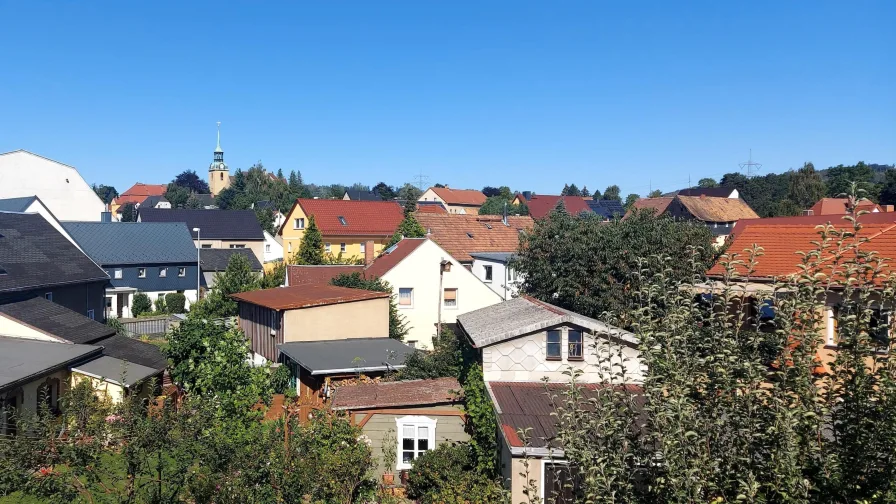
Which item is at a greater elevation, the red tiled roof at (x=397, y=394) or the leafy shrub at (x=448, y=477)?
the red tiled roof at (x=397, y=394)

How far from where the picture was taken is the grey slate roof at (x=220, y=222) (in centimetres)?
6150

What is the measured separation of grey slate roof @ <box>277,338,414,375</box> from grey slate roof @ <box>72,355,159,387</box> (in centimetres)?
410

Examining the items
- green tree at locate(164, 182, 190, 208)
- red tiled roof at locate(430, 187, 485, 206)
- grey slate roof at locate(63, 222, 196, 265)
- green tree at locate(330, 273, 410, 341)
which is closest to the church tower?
green tree at locate(164, 182, 190, 208)

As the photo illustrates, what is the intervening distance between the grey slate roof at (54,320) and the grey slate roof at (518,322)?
13145 mm

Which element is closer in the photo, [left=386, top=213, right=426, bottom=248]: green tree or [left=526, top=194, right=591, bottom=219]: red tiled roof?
[left=386, top=213, right=426, bottom=248]: green tree

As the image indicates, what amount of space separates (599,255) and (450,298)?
8.25 m

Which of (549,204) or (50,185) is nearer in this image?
(50,185)

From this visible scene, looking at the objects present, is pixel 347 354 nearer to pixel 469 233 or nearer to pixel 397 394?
pixel 397 394

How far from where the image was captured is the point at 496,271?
37.5m

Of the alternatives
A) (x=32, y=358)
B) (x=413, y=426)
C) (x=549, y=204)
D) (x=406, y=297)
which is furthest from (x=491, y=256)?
(x=549, y=204)

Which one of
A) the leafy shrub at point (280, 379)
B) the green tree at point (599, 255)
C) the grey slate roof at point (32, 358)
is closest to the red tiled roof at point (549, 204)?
the green tree at point (599, 255)

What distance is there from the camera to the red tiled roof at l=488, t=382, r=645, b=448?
35.6 ft

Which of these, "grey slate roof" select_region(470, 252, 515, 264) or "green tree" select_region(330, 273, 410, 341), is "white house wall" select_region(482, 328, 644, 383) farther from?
"grey slate roof" select_region(470, 252, 515, 264)

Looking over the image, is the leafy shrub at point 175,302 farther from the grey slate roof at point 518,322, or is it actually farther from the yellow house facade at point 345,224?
the grey slate roof at point 518,322
